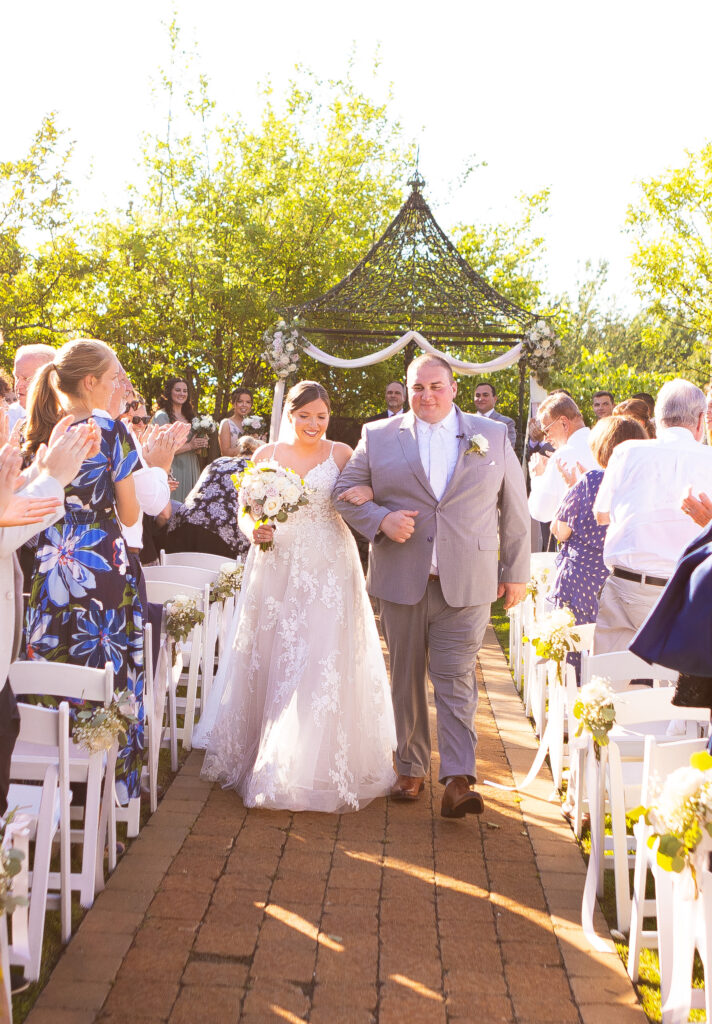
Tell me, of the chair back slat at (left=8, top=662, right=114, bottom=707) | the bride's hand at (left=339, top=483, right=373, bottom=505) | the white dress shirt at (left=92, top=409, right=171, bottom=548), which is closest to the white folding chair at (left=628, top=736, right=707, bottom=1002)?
the chair back slat at (left=8, top=662, right=114, bottom=707)

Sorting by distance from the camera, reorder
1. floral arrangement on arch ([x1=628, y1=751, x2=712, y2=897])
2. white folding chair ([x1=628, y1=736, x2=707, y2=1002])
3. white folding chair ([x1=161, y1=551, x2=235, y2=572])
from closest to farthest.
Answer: floral arrangement on arch ([x1=628, y1=751, x2=712, y2=897]) → white folding chair ([x1=628, y1=736, x2=707, y2=1002]) → white folding chair ([x1=161, y1=551, x2=235, y2=572])

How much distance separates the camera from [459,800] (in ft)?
16.5

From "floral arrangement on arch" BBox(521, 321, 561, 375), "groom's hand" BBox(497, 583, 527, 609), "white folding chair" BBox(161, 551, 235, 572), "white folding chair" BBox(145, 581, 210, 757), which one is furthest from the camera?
"floral arrangement on arch" BBox(521, 321, 561, 375)

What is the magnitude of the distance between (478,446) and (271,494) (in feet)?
3.64

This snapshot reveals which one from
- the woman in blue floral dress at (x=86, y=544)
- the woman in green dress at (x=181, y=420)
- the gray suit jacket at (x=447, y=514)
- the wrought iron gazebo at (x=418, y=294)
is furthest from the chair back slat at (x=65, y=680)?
the wrought iron gazebo at (x=418, y=294)

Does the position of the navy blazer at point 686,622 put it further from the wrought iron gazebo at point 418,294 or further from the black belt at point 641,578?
the wrought iron gazebo at point 418,294

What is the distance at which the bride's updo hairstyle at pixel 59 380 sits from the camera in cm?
436

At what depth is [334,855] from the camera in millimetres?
4562

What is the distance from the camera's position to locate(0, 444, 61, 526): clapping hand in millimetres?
2795

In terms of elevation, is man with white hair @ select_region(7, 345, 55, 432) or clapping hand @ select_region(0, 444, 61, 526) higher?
man with white hair @ select_region(7, 345, 55, 432)

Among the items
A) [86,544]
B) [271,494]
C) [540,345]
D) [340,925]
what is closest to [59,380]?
[86,544]

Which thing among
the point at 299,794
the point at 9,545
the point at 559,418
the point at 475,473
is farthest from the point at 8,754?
the point at 559,418

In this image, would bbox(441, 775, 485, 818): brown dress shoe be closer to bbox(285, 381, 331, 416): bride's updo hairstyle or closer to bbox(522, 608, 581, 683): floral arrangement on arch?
bbox(522, 608, 581, 683): floral arrangement on arch

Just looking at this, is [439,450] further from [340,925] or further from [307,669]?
[340,925]
